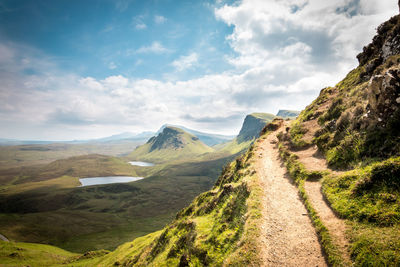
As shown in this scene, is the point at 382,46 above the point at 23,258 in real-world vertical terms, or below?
above

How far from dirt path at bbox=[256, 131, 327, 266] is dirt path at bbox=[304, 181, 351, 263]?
1.40m

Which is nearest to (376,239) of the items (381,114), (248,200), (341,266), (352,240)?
(352,240)

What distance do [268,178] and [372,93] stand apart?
59.6 feet

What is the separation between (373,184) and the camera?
14953mm

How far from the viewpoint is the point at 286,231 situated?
16453 mm

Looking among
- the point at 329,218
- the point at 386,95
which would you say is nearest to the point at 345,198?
the point at 329,218

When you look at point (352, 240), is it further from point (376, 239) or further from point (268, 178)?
point (268, 178)

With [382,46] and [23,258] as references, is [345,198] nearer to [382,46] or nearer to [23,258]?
[382,46]

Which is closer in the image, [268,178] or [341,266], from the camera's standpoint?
[341,266]

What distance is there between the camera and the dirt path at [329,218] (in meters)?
12.4

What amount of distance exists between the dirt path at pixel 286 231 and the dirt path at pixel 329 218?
1401 mm

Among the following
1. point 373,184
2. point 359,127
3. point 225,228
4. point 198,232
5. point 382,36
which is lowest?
point 198,232

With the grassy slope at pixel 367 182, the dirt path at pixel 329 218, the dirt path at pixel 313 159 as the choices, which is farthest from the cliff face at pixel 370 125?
the dirt path at pixel 329 218

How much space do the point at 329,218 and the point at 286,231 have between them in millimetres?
3971
